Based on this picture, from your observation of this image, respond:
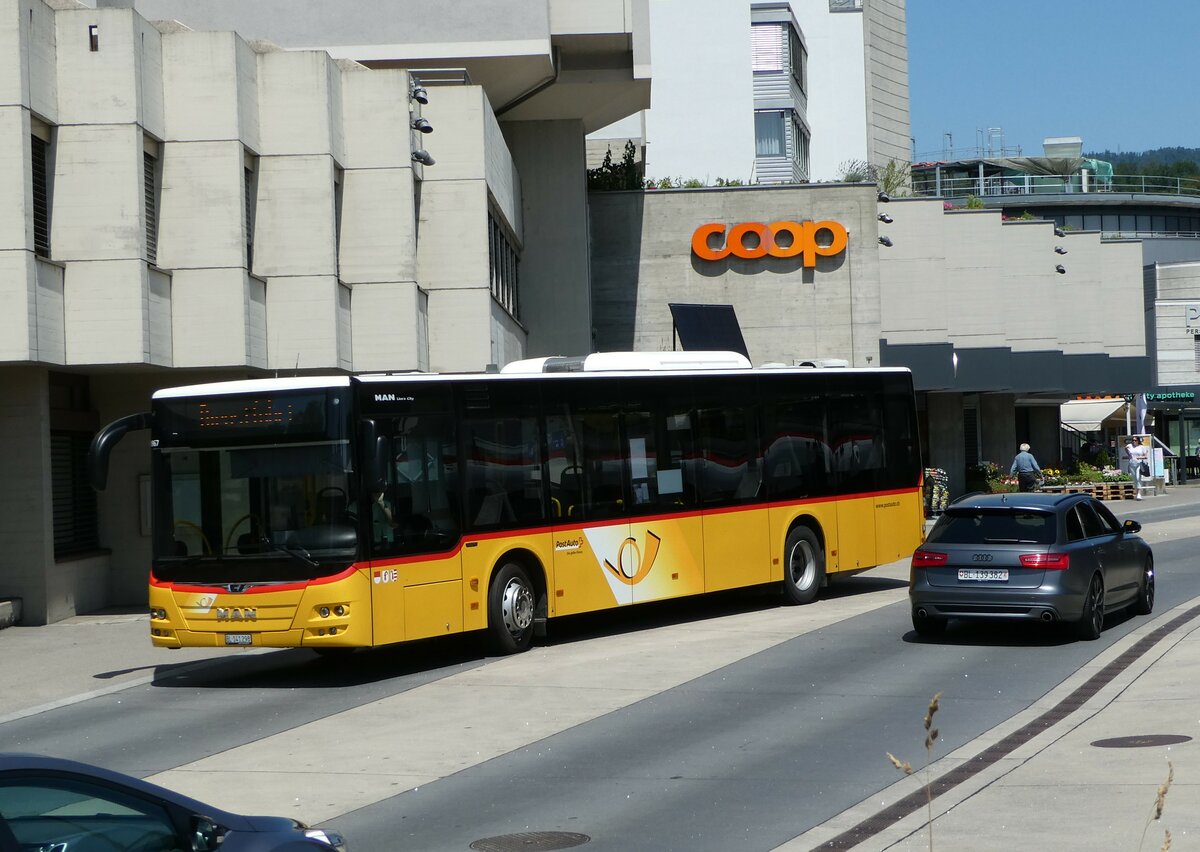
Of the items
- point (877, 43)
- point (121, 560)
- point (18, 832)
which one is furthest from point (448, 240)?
point (877, 43)

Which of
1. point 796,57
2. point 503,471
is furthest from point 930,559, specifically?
Answer: point 796,57

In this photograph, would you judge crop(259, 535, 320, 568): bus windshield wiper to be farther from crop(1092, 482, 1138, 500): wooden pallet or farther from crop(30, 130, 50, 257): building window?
crop(1092, 482, 1138, 500): wooden pallet

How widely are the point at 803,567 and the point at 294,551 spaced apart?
8.52 meters

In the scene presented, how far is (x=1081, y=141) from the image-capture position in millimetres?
118875

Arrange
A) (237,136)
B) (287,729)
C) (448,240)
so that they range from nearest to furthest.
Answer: (287,729) < (237,136) < (448,240)

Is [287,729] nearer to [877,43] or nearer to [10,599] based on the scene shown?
[10,599]

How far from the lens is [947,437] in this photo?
49.2m

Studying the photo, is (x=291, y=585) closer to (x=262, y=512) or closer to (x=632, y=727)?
(x=262, y=512)

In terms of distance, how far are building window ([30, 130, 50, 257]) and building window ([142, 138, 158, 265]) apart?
137 centimetres

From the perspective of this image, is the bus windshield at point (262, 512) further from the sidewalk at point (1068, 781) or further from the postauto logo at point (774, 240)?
the postauto logo at point (774, 240)

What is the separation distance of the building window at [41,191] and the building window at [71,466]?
7.99 ft

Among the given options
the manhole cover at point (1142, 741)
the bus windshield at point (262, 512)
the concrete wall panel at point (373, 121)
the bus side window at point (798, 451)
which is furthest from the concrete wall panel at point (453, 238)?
the manhole cover at point (1142, 741)

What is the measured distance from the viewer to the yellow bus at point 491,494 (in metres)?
14.9

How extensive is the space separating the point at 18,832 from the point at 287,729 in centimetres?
847
